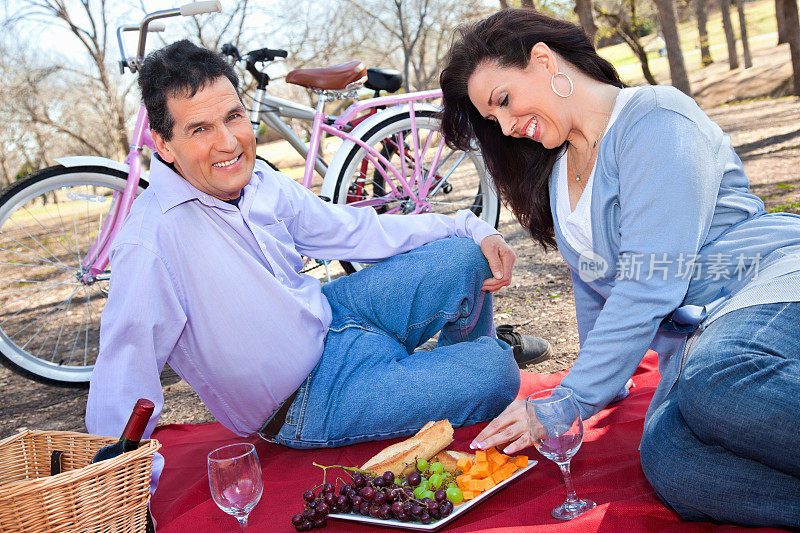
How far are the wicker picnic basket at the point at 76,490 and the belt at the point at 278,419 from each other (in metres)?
0.58

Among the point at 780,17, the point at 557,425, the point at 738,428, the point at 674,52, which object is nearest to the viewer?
the point at 738,428

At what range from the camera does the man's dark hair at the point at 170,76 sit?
2.11 meters

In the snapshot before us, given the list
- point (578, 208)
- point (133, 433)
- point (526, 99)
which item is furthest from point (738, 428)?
point (133, 433)

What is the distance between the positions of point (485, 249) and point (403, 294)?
1.13ft

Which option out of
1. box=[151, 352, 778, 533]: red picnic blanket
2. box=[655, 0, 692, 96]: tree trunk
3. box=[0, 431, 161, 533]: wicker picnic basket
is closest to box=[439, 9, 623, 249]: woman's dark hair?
box=[151, 352, 778, 533]: red picnic blanket

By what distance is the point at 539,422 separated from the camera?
5.29 feet

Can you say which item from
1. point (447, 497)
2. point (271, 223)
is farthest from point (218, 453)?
point (271, 223)

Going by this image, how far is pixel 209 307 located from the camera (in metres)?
2.15

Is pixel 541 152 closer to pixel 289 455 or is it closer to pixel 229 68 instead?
pixel 229 68

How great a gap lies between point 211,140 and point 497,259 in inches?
43.1

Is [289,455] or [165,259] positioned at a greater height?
[165,259]

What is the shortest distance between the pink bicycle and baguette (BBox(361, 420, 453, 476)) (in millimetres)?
1909

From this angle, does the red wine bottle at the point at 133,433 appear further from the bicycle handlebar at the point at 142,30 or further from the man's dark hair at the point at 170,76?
the bicycle handlebar at the point at 142,30

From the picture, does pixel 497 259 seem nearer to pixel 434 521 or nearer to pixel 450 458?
pixel 450 458
